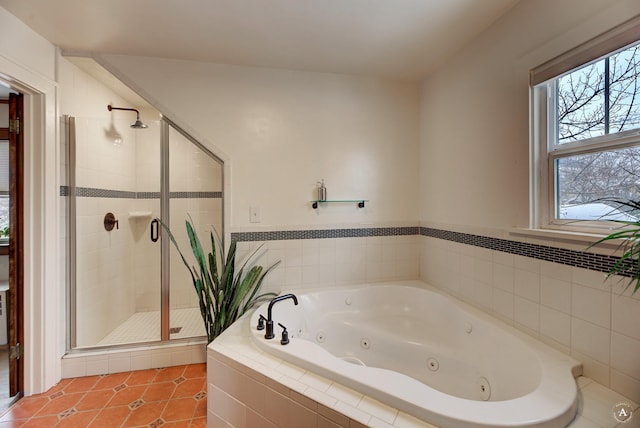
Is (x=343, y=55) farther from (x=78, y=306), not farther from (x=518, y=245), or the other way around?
(x=78, y=306)

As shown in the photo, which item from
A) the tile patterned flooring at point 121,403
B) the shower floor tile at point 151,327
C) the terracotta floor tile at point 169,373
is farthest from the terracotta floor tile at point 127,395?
the shower floor tile at point 151,327

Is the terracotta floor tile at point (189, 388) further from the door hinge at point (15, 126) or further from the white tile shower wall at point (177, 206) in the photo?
the door hinge at point (15, 126)

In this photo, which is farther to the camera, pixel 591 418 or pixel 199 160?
pixel 199 160

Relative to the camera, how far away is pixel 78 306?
6.64 feet

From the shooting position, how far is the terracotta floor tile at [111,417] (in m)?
1.52

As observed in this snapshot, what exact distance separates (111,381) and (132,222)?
4.25 ft

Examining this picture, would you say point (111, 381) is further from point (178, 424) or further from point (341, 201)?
point (341, 201)

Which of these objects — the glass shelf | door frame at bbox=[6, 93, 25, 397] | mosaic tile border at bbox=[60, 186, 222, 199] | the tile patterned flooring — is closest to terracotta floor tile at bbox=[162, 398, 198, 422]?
the tile patterned flooring

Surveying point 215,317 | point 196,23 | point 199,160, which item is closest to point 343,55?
point 196,23

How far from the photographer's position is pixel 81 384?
186 centimetres

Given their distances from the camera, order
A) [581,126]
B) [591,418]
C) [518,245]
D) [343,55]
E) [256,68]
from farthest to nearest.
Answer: [256,68] < [343,55] < [518,245] < [581,126] < [591,418]

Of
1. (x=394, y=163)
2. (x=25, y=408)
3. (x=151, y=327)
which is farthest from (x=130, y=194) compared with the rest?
(x=394, y=163)

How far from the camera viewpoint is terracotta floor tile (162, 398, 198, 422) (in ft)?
5.14

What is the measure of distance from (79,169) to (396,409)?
261 centimetres
